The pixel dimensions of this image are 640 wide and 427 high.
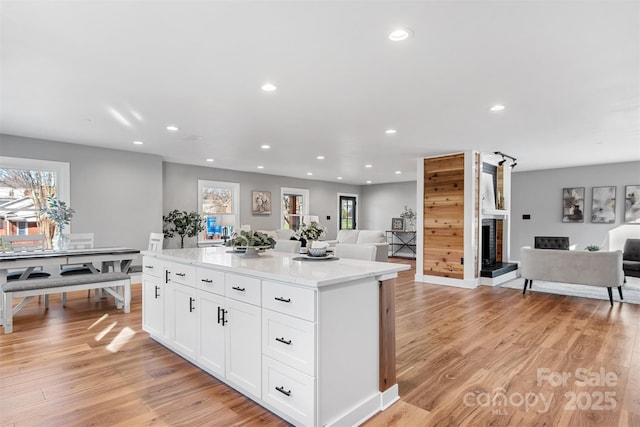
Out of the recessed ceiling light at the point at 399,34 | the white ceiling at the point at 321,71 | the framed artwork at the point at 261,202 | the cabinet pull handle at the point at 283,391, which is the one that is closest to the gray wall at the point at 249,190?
the framed artwork at the point at 261,202

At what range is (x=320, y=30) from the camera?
213cm

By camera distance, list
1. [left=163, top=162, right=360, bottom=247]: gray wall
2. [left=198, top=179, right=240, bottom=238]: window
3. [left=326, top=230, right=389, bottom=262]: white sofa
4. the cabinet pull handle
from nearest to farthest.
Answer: the cabinet pull handle < [left=326, top=230, right=389, bottom=262]: white sofa < [left=163, top=162, right=360, bottom=247]: gray wall < [left=198, top=179, right=240, bottom=238]: window

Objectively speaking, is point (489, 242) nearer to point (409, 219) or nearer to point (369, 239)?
point (369, 239)

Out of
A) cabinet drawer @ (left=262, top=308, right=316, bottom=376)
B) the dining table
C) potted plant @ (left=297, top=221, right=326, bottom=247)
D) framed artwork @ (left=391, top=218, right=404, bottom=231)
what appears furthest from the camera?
framed artwork @ (left=391, top=218, right=404, bottom=231)

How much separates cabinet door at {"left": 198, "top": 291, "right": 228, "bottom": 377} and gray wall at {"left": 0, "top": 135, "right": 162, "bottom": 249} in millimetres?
4157

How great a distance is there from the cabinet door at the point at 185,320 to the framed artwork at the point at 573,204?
8.81m

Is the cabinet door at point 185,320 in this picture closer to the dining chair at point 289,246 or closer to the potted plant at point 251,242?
the potted plant at point 251,242

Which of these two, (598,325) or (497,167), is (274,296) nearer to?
(598,325)

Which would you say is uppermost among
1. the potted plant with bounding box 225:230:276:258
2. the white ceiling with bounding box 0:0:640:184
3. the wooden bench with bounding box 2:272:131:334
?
the white ceiling with bounding box 0:0:640:184

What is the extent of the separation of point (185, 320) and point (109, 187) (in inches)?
163

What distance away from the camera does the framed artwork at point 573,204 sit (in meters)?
7.95

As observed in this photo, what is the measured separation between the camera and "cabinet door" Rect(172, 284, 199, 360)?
8.92 ft

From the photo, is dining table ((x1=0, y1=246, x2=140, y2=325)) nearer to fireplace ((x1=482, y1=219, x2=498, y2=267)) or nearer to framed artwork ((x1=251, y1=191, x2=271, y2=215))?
framed artwork ((x1=251, y1=191, x2=271, y2=215))

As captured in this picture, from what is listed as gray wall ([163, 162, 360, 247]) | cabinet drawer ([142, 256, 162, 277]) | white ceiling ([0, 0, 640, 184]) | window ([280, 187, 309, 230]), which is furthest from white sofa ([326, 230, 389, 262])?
cabinet drawer ([142, 256, 162, 277])
